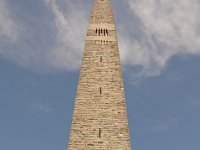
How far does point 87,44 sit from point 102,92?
5201mm

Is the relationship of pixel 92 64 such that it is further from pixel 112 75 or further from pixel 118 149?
pixel 118 149

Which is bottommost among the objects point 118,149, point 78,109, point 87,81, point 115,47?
point 118,149

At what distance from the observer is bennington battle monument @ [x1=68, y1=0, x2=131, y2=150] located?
35.8 m

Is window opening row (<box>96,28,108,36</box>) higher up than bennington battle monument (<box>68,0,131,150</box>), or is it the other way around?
window opening row (<box>96,28,108,36</box>)

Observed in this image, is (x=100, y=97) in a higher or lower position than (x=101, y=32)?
lower

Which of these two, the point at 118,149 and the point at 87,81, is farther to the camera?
the point at 87,81

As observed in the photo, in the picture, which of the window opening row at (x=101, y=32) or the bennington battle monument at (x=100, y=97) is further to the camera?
the window opening row at (x=101, y=32)

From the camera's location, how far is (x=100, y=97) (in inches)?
1489

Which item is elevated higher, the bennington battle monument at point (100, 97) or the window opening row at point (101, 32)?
the window opening row at point (101, 32)

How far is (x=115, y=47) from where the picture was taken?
40.9m

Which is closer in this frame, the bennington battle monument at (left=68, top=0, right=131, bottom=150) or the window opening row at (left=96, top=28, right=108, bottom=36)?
the bennington battle monument at (left=68, top=0, right=131, bottom=150)

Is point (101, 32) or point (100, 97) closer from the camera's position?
point (100, 97)

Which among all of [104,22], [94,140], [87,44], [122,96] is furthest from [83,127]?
[104,22]

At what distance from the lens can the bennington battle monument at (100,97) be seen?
117 ft
